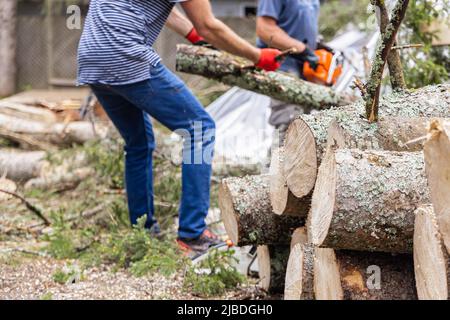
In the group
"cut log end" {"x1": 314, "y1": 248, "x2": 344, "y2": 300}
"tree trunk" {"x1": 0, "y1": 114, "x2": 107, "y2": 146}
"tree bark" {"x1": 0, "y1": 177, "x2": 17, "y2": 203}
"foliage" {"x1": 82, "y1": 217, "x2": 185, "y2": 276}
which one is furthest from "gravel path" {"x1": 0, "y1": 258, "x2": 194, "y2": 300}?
"tree trunk" {"x1": 0, "y1": 114, "x2": 107, "y2": 146}

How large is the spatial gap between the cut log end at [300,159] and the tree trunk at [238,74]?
4.16 ft

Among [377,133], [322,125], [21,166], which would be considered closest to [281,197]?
[322,125]

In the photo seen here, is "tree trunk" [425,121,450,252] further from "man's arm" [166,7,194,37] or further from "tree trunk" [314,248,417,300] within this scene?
"man's arm" [166,7,194,37]

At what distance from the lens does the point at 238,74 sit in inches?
166

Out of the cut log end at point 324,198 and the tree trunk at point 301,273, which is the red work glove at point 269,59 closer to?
the tree trunk at point 301,273

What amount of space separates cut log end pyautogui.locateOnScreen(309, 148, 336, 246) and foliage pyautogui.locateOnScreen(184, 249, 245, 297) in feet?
3.35

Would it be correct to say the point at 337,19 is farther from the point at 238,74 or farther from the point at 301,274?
the point at 301,274

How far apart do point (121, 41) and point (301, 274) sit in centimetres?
156

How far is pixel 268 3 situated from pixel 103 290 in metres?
2.26

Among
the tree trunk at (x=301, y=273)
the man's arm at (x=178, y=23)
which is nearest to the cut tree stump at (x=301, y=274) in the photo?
the tree trunk at (x=301, y=273)

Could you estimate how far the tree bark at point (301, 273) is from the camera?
2883 mm
